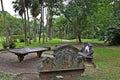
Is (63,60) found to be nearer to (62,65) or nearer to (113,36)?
(62,65)

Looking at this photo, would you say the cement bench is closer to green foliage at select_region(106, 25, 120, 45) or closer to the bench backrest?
the bench backrest

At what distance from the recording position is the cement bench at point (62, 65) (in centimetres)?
785

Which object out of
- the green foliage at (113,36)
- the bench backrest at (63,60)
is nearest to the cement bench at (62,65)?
the bench backrest at (63,60)

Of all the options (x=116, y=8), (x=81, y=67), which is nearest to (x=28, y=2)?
(x=116, y=8)

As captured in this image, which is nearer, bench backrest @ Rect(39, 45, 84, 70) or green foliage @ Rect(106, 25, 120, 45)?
bench backrest @ Rect(39, 45, 84, 70)

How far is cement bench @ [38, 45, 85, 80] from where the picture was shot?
7848mm

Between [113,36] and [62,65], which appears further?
[113,36]

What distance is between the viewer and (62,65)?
26.5 ft

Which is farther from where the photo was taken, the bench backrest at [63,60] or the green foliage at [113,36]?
the green foliage at [113,36]

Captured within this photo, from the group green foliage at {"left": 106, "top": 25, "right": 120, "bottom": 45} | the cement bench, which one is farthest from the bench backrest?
green foliage at {"left": 106, "top": 25, "right": 120, "bottom": 45}

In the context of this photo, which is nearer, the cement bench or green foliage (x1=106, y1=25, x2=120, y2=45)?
the cement bench

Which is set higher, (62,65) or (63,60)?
(63,60)

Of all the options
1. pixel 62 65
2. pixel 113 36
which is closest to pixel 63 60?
pixel 62 65

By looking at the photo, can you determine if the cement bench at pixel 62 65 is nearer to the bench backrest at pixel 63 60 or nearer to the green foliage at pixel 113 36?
the bench backrest at pixel 63 60
